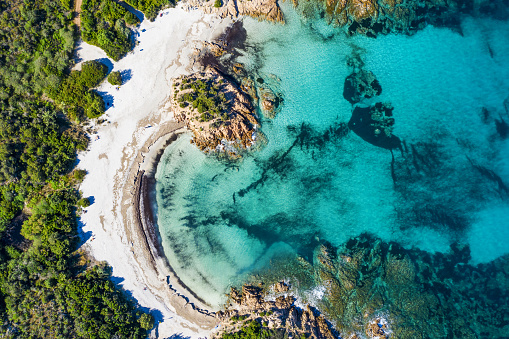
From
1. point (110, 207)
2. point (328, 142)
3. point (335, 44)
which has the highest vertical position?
point (335, 44)

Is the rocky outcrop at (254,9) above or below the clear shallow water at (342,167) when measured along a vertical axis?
above

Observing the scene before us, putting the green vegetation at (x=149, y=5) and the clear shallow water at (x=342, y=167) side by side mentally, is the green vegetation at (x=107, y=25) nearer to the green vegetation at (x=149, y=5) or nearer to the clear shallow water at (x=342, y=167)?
the green vegetation at (x=149, y=5)

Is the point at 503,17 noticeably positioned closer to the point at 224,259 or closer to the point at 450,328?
the point at 450,328

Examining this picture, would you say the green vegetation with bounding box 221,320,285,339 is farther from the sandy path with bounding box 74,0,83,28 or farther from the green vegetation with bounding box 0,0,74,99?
the sandy path with bounding box 74,0,83,28

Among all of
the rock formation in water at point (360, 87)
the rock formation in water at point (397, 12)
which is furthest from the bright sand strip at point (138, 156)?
the rock formation in water at point (360, 87)

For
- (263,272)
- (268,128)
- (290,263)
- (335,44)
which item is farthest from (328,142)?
(263,272)

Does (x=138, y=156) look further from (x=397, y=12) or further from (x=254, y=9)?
(x=397, y=12)
